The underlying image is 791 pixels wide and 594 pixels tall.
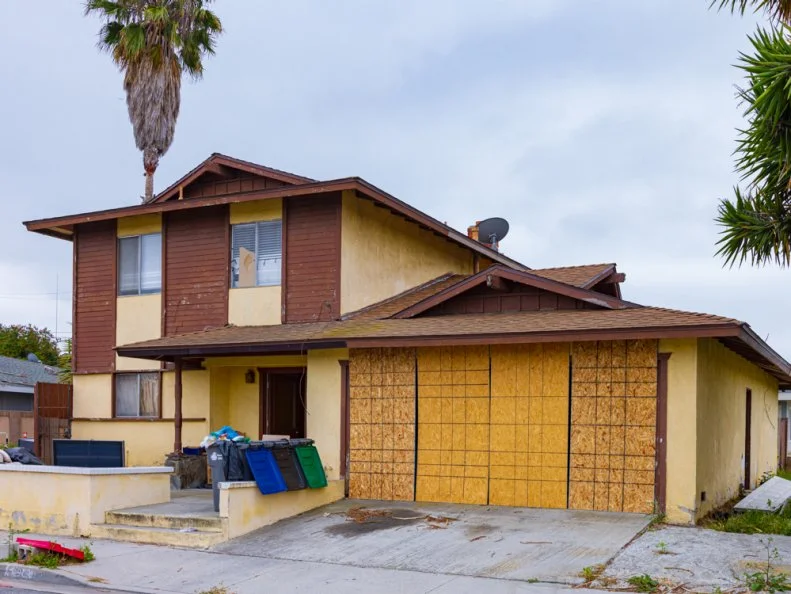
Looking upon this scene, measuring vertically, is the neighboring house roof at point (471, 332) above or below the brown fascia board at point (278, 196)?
below

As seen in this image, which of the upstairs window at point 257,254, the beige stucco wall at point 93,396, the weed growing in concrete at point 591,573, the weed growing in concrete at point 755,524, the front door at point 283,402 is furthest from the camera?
the beige stucco wall at point 93,396

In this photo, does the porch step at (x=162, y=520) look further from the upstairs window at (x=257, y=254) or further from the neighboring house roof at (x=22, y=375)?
the neighboring house roof at (x=22, y=375)

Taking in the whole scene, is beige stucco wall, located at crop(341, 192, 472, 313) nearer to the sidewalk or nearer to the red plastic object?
the sidewalk

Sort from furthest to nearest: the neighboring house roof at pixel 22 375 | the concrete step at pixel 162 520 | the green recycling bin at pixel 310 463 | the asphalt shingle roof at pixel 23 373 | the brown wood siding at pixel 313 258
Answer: the asphalt shingle roof at pixel 23 373 → the neighboring house roof at pixel 22 375 → the brown wood siding at pixel 313 258 → the green recycling bin at pixel 310 463 → the concrete step at pixel 162 520

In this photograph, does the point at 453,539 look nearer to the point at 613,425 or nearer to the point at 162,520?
the point at 613,425

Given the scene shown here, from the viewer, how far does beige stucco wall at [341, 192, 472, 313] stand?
55.3 feet

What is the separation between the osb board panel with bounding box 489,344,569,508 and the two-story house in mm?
31

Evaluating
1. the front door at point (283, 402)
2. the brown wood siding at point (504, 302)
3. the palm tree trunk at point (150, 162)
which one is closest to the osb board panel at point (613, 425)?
the brown wood siding at point (504, 302)

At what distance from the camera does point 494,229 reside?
2356 cm

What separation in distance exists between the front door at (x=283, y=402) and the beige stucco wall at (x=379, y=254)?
81.5 inches

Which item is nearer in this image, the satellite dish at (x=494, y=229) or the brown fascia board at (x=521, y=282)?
the brown fascia board at (x=521, y=282)

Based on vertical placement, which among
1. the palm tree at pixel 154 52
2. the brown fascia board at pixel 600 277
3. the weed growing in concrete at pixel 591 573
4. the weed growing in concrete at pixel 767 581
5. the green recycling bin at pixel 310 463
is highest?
the palm tree at pixel 154 52

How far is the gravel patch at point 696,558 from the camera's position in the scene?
29.8 ft

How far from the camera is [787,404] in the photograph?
35750 millimetres
